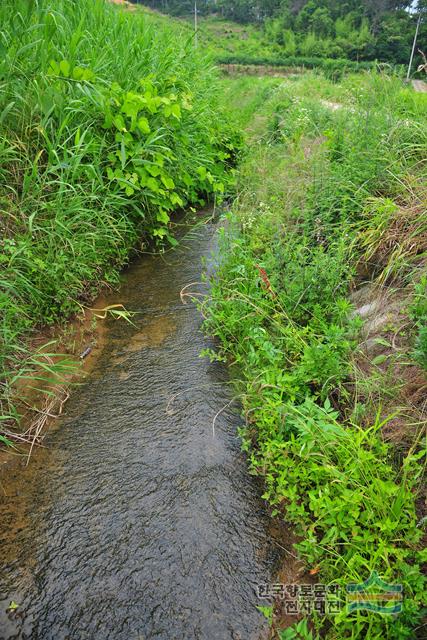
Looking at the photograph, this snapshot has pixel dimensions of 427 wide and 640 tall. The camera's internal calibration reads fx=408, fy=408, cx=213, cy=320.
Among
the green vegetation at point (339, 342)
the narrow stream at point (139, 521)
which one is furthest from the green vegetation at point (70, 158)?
the green vegetation at point (339, 342)

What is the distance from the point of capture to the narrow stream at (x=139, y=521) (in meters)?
1.54

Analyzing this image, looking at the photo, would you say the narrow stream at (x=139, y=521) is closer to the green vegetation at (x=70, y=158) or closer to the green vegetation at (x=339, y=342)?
the green vegetation at (x=339, y=342)

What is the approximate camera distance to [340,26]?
47031mm

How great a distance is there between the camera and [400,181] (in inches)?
123

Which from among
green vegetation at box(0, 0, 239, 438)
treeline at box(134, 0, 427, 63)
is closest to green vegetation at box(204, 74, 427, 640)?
green vegetation at box(0, 0, 239, 438)

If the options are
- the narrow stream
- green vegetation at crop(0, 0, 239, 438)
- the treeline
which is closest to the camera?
the narrow stream

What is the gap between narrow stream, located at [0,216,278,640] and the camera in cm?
Answer: 154

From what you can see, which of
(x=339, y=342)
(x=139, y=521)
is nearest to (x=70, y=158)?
(x=339, y=342)

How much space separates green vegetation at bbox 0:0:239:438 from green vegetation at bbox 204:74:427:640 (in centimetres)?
98

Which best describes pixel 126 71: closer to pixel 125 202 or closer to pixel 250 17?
pixel 125 202

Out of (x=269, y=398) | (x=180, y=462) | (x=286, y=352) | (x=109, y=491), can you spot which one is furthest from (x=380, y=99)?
(x=109, y=491)

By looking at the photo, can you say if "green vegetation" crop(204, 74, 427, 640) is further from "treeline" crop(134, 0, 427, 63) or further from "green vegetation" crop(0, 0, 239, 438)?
"treeline" crop(134, 0, 427, 63)

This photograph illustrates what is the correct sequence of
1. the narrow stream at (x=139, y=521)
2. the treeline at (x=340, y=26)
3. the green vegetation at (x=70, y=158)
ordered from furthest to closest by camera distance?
the treeline at (x=340, y=26) < the green vegetation at (x=70, y=158) < the narrow stream at (x=139, y=521)

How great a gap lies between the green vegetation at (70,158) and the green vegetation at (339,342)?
0.98 m
